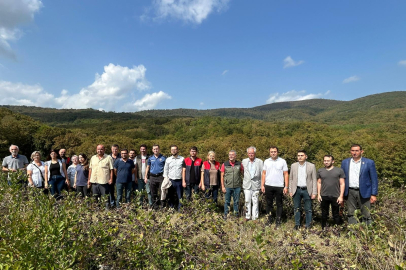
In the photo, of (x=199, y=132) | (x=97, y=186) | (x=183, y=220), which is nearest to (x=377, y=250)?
(x=183, y=220)

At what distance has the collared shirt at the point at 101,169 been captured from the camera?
18.1 ft

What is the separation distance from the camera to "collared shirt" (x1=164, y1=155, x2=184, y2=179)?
18.1 feet

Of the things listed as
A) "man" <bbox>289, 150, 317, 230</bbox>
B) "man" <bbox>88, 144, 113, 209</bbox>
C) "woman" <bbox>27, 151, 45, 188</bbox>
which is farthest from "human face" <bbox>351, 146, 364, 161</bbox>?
"woman" <bbox>27, 151, 45, 188</bbox>

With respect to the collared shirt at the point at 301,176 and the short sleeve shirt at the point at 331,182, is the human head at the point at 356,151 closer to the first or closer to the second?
the short sleeve shirt at the point at 331,182

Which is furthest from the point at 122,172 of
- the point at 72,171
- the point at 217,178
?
the point at 217,178

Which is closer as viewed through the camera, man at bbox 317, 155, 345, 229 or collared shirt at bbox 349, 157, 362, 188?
collared shirt at bbox 349, 157, 362, 188

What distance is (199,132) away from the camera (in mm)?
82625

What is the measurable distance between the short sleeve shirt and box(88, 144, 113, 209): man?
4637mm

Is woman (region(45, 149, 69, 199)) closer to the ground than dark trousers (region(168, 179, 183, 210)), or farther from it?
farther from it

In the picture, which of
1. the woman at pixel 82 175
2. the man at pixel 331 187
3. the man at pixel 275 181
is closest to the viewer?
the man at pixel 331 187

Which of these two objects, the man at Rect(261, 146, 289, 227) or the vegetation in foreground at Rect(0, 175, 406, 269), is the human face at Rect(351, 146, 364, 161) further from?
the vegetation in foreground at Rect(0, 175, 406, 269)

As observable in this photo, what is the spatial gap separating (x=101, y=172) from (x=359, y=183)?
17.5 feet

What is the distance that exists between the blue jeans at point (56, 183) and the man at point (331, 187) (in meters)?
5.86

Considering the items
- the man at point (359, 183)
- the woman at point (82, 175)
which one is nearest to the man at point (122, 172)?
the woman at point (82, 175)
